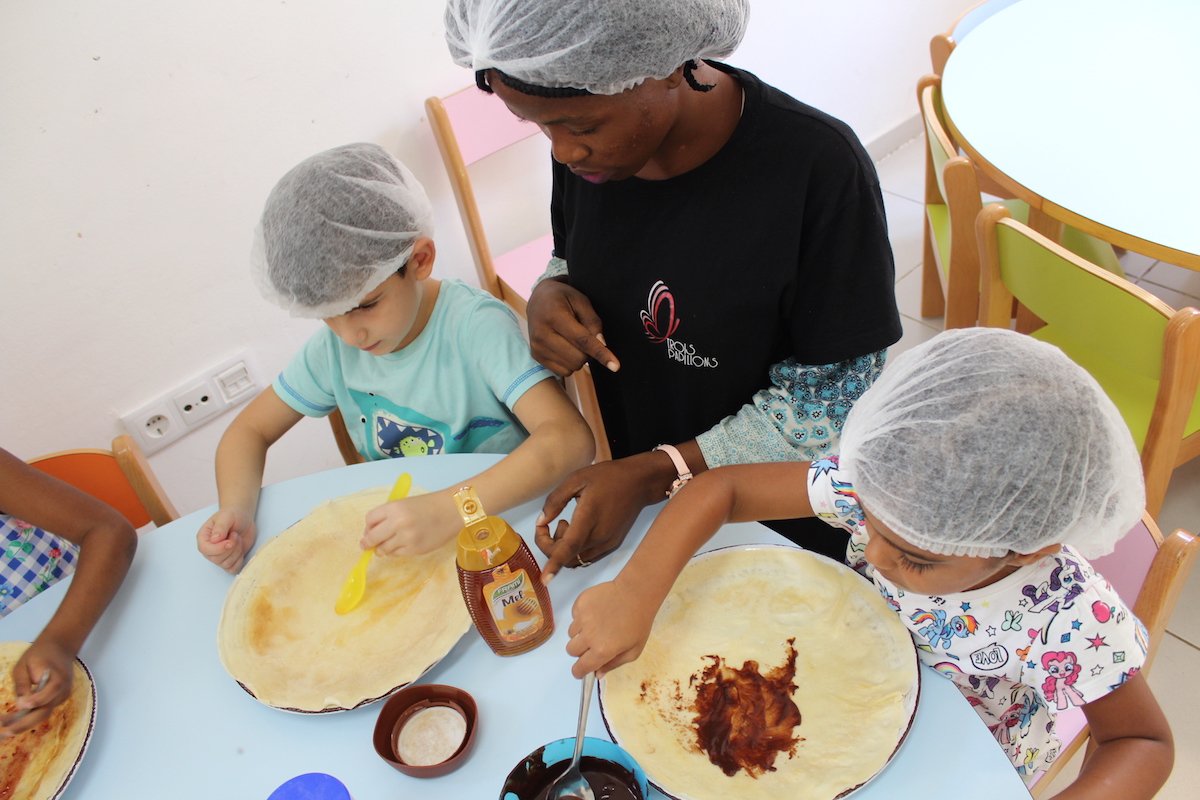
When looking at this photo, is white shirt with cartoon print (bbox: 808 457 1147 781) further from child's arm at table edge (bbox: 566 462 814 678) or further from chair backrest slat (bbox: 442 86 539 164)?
chair backrest slat (bbox: 442 86 539 164)

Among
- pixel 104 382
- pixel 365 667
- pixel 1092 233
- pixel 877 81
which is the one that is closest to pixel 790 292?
pixel 365 667

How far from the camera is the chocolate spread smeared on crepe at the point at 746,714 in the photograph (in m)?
Answer: 0.93

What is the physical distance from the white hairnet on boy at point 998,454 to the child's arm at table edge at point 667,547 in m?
0.24

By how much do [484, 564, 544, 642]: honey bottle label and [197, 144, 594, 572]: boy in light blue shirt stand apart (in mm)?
200

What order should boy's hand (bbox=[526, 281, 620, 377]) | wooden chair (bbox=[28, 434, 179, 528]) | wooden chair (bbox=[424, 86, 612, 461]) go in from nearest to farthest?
1. boy's hand (bbox=[526, 281, 620, 377])
2. wooden chair (bbox=[28, 434, 179, 528])
3. wooden chair (bbox=[424, 86, 612, 461])

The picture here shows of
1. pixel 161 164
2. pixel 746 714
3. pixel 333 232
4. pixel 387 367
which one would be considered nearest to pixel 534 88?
pixel 333 232

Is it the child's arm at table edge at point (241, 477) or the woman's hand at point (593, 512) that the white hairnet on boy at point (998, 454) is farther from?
the child's arm at table edge at point (241, 477)

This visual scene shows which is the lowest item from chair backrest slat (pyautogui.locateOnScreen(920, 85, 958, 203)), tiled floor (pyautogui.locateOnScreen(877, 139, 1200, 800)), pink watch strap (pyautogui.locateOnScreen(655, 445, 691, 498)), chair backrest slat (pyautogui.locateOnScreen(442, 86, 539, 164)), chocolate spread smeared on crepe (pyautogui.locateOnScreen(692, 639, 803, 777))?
tiled floor (pyautogui.locateOnScreen(877, 139, 1200, 800))

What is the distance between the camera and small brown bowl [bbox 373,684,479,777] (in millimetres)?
931

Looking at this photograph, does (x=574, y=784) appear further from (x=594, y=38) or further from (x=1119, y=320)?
(x=1119, y=320)

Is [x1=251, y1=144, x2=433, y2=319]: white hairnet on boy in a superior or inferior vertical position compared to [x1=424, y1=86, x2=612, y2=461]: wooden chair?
superior

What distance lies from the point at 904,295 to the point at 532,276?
1.34m

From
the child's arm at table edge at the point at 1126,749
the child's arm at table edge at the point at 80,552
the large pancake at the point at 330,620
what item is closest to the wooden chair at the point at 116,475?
the child's arm at table edge at the point at 80,552

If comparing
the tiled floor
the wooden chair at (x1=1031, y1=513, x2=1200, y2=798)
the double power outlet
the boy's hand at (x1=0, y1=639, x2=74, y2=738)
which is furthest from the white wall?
the wooden chair at (x1=1031, y1=513, x2=1200, y2=798)
